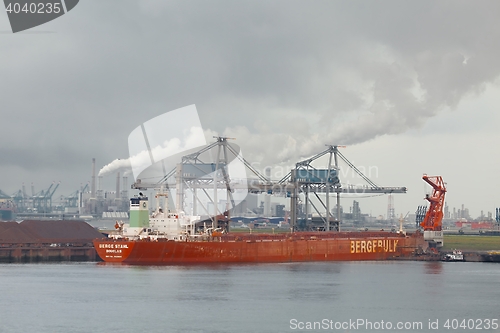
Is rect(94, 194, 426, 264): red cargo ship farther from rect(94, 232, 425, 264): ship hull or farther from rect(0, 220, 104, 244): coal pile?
rect(0, 220, 104, 244): coal pile

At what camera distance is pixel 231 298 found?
4128 cm

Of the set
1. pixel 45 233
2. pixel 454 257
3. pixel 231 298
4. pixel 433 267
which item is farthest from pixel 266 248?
pixel 231 298

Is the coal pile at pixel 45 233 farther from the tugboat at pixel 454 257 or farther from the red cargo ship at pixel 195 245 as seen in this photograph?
the tugboat at pixel 454 257

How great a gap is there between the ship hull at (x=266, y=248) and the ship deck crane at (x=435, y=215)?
1096 mm

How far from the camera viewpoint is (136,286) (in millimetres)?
45906

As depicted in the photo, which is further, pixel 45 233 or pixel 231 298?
pixel 45 233

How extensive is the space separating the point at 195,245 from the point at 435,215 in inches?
1141

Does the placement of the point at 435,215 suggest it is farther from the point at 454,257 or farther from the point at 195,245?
the point at 195,245

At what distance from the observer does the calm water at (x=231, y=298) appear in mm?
34656

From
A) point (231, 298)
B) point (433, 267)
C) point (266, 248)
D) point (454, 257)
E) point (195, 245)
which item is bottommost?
point (231, 298)

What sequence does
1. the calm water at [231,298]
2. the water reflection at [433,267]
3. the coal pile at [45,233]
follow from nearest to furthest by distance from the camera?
1. the calm water at [231,298]
2. the water reflection at [433,267]
3. the coal pile at [45,233]

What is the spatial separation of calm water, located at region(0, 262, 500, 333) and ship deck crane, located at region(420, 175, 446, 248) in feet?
68.1

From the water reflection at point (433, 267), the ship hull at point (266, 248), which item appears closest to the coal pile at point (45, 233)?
the ship hull at point (266, 248)

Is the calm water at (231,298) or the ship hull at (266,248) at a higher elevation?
the ship hull at (266,248)
